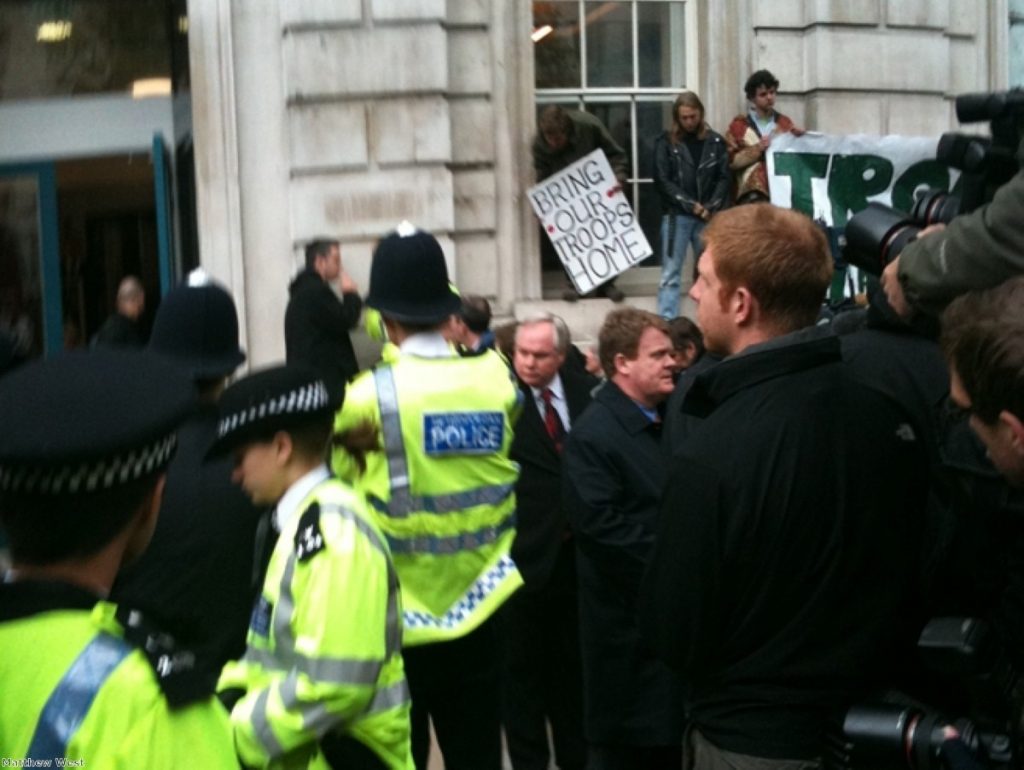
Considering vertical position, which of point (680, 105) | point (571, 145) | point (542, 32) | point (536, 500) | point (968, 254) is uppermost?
point (542, 32)

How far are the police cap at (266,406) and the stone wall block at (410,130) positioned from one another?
23.4 ft

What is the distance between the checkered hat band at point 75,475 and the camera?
5.69ft

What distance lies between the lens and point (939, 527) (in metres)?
3.04

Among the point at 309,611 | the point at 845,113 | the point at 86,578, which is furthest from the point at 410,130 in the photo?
the point at 86,578

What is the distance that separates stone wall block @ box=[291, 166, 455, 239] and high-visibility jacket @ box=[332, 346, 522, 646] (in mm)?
5707

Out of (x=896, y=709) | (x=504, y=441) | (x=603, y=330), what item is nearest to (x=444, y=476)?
(x=504, y=441)

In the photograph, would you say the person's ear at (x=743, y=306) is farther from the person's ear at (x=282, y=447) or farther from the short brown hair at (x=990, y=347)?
the person's ear at (x=282, y=447)

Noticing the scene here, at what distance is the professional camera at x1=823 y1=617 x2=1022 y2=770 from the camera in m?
2.55

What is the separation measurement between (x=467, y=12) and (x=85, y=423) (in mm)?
9047

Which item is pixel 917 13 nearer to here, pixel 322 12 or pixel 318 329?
pixel 322 12

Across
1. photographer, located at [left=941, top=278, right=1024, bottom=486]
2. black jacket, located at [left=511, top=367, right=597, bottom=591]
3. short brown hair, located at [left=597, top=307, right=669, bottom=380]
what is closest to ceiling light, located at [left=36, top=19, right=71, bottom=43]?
black jacket, located at [left=511, top=367, right=597, bottom=591]

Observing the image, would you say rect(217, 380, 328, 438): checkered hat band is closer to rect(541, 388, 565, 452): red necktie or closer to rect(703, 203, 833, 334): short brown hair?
rect(703, 203, 833, 334): short brown hair

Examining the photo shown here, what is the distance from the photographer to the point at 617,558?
454 cm

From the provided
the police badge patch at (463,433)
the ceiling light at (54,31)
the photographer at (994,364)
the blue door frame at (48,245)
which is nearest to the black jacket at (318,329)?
the blue door frame at (48,245)
